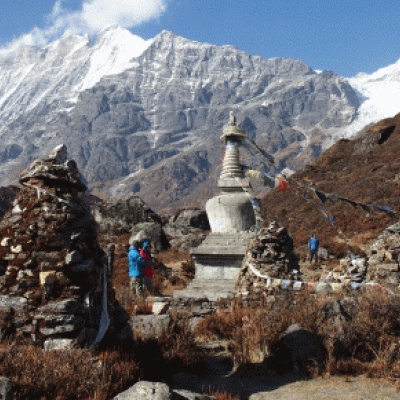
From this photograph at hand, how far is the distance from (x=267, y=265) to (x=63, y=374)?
Answer: 647 cm

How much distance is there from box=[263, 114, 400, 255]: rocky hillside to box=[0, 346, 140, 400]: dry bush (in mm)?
13609

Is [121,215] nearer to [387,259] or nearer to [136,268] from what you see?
[136,268]

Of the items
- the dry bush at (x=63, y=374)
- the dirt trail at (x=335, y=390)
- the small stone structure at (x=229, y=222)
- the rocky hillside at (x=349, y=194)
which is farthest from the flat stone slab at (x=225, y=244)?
the dry bush at (x=63, y=374)

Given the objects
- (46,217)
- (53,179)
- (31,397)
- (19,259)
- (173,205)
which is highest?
(173,205)

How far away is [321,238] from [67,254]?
22120 mm

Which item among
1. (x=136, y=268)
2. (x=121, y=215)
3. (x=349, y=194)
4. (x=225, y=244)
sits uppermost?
(x=349, y=194)

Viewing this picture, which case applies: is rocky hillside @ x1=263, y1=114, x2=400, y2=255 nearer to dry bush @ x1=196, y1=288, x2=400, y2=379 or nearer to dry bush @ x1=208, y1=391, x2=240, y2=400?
dry bush @ x1=196, y1=288, x2=400, y2=379

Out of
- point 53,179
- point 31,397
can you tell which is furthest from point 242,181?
point 31,397

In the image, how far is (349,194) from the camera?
3359 cm

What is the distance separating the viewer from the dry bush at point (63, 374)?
395 cm

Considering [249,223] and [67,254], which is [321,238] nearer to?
[249,223]

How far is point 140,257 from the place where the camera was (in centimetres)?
1096

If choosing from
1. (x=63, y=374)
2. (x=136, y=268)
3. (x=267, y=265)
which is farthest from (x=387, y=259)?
(x=63, y=374)

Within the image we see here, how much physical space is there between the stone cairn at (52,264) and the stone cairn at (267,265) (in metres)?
4.45
